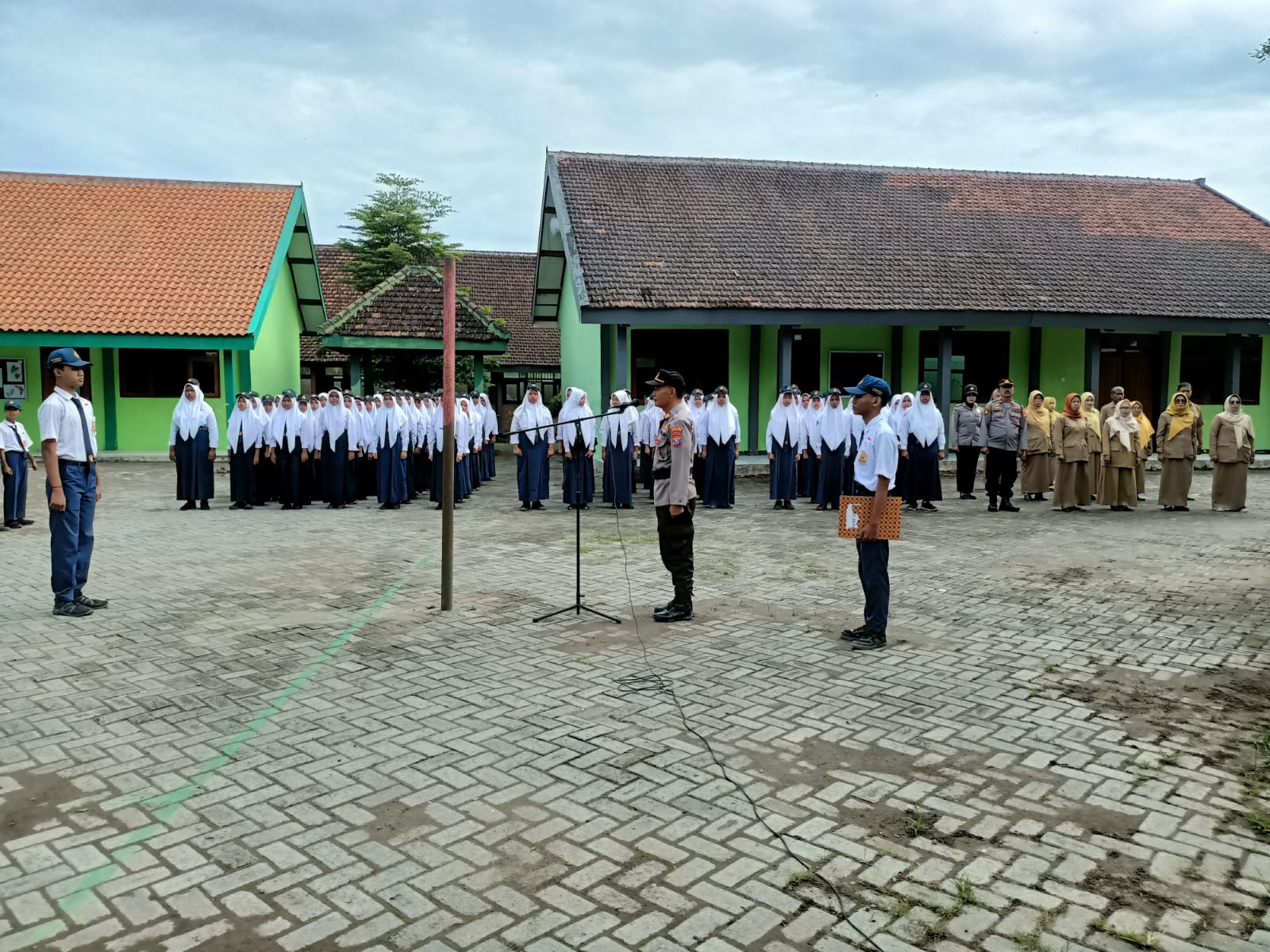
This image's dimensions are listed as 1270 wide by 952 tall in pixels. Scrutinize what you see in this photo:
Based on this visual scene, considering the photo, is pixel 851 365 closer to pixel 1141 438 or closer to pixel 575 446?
pixel 1141 438

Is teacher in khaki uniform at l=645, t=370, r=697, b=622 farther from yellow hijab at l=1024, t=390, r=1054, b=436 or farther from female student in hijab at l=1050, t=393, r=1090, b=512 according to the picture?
yellow hijab at l=1024, t=390, r=1054, b=436

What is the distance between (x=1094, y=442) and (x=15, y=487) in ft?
49.1

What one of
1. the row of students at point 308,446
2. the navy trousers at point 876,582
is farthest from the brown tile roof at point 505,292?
the navy trousers at point 876,582

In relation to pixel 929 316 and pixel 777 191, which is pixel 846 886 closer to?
pixel 929 316

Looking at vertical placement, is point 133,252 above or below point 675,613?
above

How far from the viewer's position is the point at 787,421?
14.7m

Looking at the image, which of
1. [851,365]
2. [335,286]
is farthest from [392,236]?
[851,365]

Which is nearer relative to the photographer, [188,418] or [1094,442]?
[188,418]

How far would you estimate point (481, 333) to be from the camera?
22.8 meters

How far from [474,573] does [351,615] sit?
1844 millimetres

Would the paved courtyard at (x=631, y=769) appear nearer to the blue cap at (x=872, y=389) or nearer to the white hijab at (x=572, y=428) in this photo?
the blue cap at (x=872, y=389)

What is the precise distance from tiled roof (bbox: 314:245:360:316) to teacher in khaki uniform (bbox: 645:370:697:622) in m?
26.8

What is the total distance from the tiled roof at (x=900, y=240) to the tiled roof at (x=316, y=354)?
13.3 meters

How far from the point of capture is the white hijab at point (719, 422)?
14477 mm
